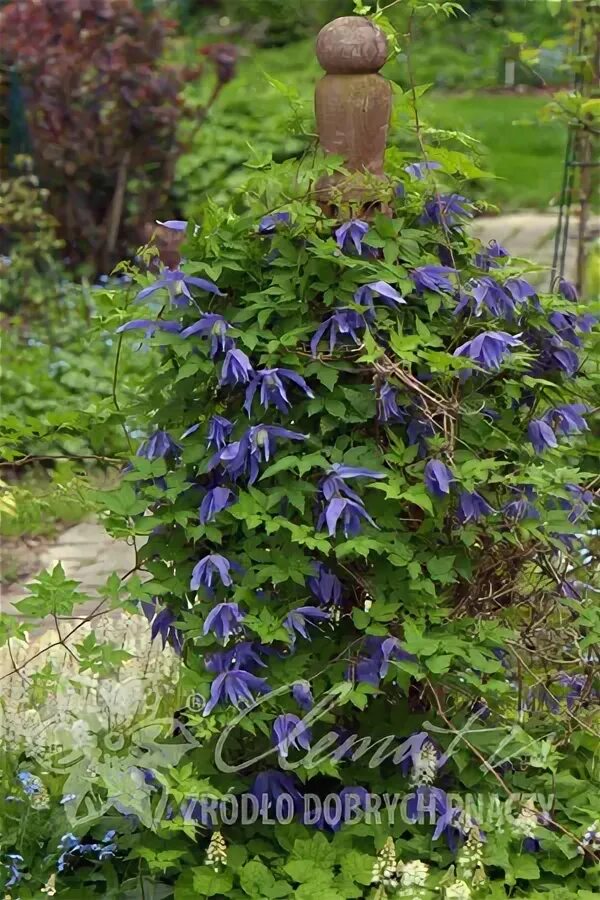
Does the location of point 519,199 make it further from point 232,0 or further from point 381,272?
point 381,272

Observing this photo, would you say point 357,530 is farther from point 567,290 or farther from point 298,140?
point 298,140

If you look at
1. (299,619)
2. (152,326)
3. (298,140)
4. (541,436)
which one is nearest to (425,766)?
(299,619)

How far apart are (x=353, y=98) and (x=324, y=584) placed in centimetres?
94

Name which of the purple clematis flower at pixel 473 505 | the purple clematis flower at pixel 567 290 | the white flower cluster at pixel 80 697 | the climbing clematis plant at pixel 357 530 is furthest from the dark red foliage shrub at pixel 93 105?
the purple clematis flower at pixel 473 505

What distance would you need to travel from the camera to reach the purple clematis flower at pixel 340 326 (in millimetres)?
2529

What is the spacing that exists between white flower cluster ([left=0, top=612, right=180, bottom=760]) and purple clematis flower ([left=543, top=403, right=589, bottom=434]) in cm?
102

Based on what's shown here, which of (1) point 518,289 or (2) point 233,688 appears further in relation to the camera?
(1) point 518,289

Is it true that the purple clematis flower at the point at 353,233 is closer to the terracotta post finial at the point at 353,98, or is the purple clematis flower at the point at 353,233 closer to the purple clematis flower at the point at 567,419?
the terracotta post finial at the point at 353,98

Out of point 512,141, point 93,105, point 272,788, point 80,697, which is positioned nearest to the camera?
point 272,788

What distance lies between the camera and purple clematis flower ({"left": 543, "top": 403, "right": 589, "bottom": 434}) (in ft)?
8.95

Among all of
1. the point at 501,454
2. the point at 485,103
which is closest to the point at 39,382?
the point at 501,454

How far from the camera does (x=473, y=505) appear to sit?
2.57 m

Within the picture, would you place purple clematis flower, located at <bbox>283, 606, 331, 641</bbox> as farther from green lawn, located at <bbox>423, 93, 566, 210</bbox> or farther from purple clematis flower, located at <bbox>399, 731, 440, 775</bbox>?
green lawn, located at <bbox>423, 93, 566, 210</bbox>

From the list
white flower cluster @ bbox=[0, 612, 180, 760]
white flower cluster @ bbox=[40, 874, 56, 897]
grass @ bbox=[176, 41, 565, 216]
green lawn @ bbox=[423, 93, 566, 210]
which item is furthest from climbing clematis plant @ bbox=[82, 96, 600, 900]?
green lawn @ bbox=[423, 93, 566, 210]
